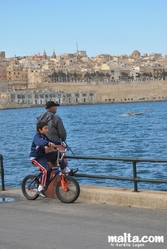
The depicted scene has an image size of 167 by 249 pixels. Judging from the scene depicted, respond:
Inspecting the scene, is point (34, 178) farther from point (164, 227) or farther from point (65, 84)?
point (65, 84)

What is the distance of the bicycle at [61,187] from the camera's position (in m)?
7.01

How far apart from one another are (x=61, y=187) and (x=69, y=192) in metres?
0.11

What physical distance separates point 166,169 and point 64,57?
566 ft

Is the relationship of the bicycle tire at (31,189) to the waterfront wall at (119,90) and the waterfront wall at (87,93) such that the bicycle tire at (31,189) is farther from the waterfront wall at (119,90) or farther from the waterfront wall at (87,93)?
the waterfront wall at (119,90)

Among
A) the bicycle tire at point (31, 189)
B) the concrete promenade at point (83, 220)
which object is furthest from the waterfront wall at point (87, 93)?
the concrete promenade at point (83, 220)

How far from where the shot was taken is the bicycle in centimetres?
701

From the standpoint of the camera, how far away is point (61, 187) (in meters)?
7.14

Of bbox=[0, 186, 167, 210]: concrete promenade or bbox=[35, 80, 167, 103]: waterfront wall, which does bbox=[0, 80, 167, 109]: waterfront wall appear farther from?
bbox=[0, 186, 167, 210]: concrete promenade

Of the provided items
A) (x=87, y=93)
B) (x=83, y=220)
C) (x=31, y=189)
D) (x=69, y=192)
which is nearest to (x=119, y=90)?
(x=87, y=93)

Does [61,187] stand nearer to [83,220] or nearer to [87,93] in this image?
[83,220]

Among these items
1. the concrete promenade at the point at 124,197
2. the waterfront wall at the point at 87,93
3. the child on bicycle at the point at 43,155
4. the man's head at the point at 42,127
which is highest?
the man's head at the point at 42,127

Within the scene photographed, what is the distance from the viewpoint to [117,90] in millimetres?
124188

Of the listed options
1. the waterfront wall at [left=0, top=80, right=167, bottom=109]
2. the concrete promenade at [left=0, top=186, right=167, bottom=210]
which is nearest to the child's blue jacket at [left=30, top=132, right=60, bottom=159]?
the concrete promenade at [left=0, top=186, right=167, bottom=210]

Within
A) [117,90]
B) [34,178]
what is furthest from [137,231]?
[117,90]
